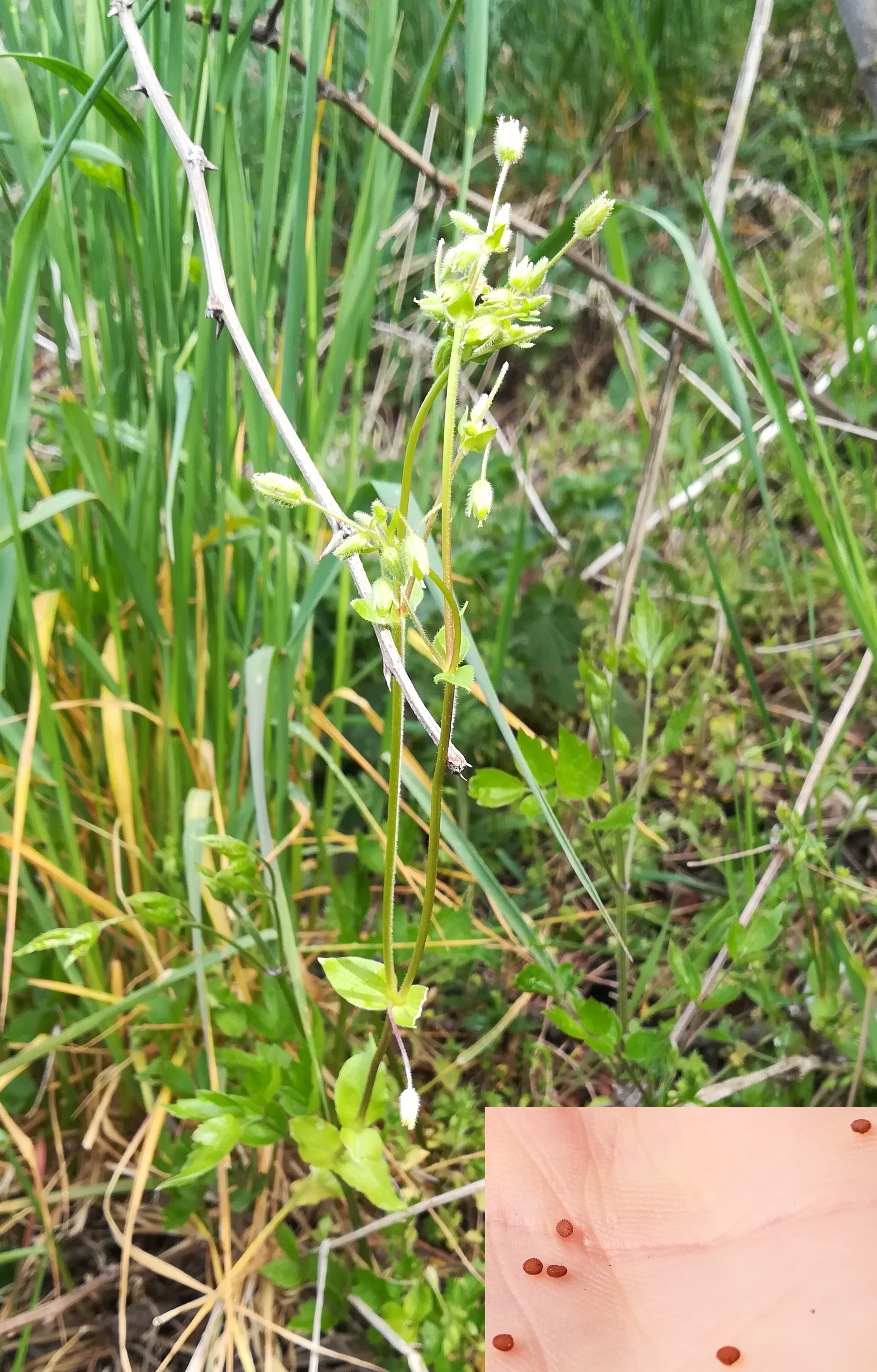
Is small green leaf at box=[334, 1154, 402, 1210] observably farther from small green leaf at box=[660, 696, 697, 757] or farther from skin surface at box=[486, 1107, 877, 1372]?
small green leaf at box=[660, 696, 697, 757]

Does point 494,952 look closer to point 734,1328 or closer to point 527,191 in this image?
point 734,1328

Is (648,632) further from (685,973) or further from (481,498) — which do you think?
(481,498)

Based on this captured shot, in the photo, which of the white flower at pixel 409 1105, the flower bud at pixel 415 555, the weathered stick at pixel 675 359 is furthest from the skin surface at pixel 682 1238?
the weathered stick at pixel 675 359

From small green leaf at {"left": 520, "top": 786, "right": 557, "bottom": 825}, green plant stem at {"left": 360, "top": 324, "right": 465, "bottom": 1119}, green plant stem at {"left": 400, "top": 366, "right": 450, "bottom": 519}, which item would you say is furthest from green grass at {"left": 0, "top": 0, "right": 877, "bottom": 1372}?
green plant stem at {"left": 400, "top": 366, "right": 450, "bottom": 519}

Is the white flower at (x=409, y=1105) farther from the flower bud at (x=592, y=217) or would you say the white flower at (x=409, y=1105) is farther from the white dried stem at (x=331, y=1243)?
the flower bud at (x=592, y=217)

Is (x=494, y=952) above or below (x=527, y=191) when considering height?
below

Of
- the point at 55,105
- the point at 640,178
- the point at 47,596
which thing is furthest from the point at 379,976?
the point at 640,178

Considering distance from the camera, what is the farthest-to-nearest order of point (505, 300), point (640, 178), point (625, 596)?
point (640, 178) < point (625, 596) < point (505, 300)

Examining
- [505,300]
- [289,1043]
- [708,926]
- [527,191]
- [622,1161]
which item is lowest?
[289,1043]
